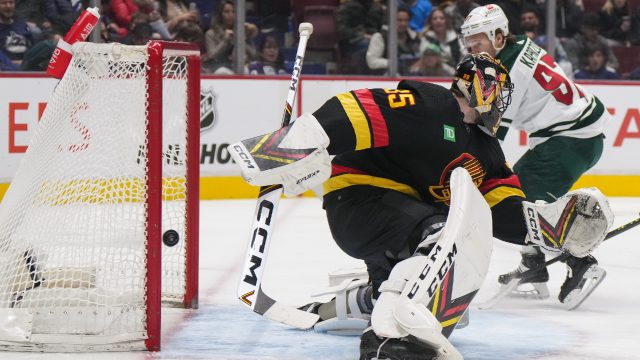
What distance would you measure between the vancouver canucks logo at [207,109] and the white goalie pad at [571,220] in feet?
12.3

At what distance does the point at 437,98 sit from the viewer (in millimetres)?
2867

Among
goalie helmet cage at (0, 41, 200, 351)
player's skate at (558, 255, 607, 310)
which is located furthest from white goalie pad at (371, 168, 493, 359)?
player's skate at (558, 255, 607, 310)

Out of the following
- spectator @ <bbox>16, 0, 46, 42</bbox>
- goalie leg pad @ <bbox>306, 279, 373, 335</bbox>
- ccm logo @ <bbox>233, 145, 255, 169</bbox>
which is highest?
ccm logo @ <bbox>233, 145, 255, 169</bbox>

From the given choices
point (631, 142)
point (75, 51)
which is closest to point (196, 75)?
point (75, 51)

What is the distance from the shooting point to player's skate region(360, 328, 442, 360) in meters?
2.60

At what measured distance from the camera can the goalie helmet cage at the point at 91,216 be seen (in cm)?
285

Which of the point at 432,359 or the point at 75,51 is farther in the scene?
the point at 75,51

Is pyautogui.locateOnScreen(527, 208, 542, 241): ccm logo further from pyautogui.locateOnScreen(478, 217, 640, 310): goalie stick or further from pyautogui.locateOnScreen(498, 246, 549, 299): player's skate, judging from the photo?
pyautogui.locateOnScreen(498, 246, 549, 299): player's skate

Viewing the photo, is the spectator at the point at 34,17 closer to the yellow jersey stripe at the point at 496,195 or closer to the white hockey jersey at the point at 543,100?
the white hockey jersey at the point at 543,100

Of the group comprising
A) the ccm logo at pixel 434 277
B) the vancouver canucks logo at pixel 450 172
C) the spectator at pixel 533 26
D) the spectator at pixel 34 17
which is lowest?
the spectator at pixel 533 26

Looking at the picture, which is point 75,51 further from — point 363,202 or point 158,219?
point 363,202

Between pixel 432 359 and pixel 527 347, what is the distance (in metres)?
0.54

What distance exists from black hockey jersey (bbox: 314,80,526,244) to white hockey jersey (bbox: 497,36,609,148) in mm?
1014

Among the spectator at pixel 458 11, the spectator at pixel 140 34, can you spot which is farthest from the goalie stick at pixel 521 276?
the spectator at pixel 458 11
